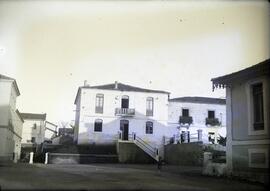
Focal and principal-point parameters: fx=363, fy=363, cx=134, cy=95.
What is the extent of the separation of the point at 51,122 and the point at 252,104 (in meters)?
64.3

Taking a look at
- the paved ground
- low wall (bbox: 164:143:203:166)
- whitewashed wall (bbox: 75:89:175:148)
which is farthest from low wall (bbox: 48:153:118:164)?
the paved ground

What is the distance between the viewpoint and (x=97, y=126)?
42.0 metres

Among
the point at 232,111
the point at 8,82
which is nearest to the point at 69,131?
the point at 8,82

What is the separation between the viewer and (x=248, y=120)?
49.1ft

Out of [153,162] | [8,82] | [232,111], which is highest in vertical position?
[8,82]

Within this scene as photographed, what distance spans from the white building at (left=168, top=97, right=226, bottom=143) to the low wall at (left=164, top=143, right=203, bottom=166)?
950cm

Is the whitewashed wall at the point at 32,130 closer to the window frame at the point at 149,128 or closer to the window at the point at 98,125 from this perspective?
the window at the point at 98,125

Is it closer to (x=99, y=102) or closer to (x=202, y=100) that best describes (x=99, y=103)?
(x=99, y=102)

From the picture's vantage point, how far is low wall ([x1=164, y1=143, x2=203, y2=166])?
2733 centimetres

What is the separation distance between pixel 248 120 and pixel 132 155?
63.6ft

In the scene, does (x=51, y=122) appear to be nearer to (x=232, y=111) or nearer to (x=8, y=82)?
(x=8, y=82)

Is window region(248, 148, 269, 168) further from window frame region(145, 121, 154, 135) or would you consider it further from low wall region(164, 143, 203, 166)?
window frame region(145, 121, 154, 135)

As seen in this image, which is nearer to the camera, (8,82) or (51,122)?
(8,82)

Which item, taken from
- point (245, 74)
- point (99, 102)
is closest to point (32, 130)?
point (99, 102)
